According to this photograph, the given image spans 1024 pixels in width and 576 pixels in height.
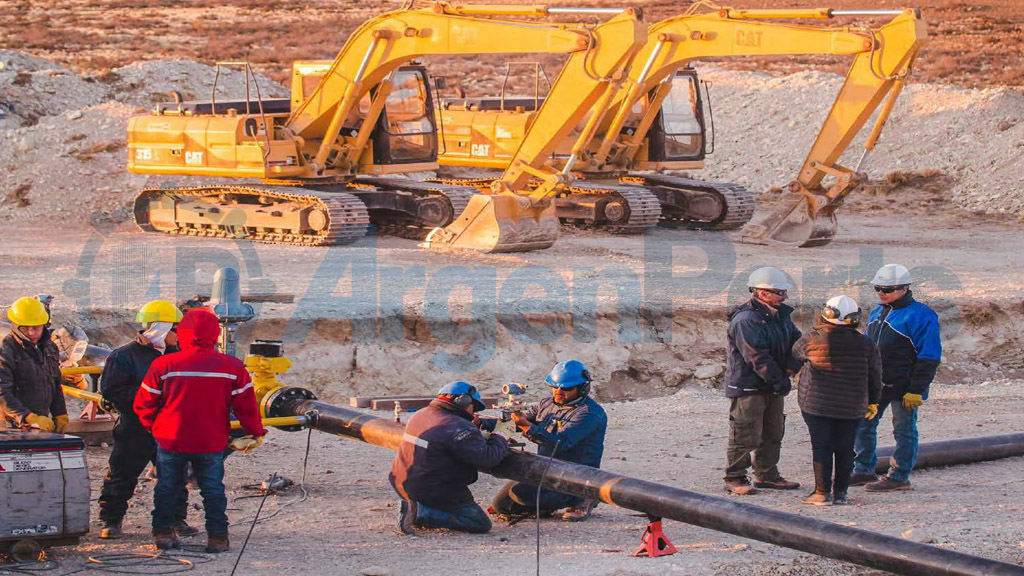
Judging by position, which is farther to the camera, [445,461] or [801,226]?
[801,226]

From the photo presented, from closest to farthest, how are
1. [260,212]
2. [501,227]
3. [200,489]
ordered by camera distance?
[200,489] → [501,227] → [260,212]

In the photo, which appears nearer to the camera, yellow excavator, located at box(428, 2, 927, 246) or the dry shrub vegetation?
yellow excavator, located at box(428, 2, 927, 246)

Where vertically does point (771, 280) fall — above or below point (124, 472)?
above

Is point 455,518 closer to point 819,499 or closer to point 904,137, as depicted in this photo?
point 819,499

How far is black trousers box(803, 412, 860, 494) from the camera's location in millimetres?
9672

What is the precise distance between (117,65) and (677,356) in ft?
98.7

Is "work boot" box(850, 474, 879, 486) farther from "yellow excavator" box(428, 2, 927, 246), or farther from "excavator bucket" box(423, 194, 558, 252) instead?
"excavator bucket" box(423, 194, 558, 252)

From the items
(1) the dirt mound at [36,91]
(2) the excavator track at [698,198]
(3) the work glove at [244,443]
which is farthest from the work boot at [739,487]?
(1) the dirt mound at [36,91]

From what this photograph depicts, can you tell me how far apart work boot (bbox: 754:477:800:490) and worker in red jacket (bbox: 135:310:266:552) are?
3932 mm

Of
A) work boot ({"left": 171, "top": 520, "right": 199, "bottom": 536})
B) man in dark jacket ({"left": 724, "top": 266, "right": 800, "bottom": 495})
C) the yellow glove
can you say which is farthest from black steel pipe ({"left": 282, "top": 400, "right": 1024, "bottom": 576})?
man in dark jacket ({"left": 724, "top": 266, "right": 800, "bottom": 495})

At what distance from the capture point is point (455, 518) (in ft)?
29.1

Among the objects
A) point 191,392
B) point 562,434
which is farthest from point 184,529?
point 562,434

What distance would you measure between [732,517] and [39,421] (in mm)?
4554

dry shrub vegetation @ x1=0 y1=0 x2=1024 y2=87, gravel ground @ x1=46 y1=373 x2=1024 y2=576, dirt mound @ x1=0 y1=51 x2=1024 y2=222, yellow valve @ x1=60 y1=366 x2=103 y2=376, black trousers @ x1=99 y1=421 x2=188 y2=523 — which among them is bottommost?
gravel ground @ x1=46 y1=373 x2=1024 y2=576
